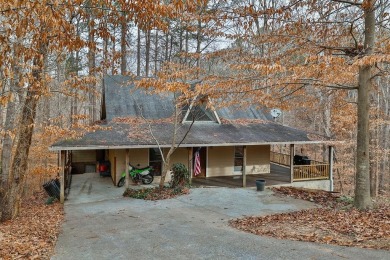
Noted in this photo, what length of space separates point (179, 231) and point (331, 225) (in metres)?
Result: 3.48

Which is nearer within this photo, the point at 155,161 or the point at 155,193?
the point at 155,193

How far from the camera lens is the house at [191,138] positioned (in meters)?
13.3

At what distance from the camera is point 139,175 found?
45.8ft

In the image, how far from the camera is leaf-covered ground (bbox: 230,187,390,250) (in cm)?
591

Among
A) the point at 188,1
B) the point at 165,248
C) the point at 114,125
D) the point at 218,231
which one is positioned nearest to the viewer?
the point at 188,1

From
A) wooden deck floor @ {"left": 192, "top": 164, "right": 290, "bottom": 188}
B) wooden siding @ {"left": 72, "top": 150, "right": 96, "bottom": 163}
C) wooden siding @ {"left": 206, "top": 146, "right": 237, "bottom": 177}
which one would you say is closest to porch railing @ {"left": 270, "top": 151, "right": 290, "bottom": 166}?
wooden deck floor @ {"left": 192, "top": 164, "right": 290, "bottom": 188}

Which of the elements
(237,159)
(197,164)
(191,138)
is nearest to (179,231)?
(191,138)

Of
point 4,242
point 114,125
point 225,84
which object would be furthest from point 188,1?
point 114,125

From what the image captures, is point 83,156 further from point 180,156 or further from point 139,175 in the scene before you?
point 180,156

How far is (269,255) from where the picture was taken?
5359 mm

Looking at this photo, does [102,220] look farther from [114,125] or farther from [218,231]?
[114,125]

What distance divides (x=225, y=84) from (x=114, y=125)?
7.45m

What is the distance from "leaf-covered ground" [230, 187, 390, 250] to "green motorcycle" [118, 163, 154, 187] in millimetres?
6602

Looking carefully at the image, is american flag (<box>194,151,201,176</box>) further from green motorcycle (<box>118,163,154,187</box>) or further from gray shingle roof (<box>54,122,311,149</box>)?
green motorcycle (<box>118,163,154,187</box>)
